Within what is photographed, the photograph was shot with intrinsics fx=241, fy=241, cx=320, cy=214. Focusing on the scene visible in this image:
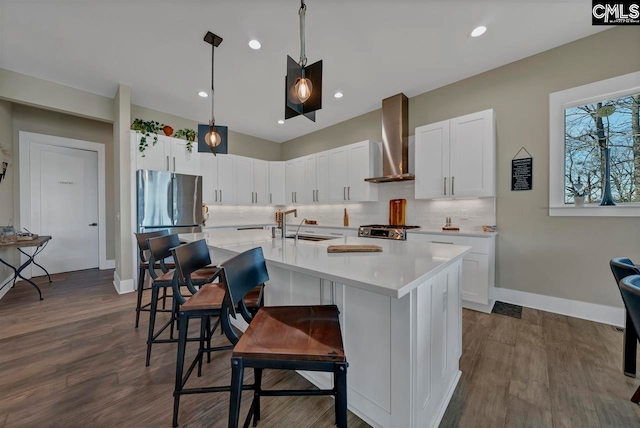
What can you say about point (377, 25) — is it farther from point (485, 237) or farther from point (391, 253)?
point (485, 237)

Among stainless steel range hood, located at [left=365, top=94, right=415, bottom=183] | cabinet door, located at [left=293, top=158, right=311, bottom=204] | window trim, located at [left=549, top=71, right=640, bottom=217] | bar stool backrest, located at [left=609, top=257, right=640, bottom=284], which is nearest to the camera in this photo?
bar stool backrest, located at [left=609, top=257, right=640, bottom=284]

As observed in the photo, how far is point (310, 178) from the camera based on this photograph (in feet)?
17.2

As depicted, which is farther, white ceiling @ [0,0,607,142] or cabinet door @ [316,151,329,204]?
cabinet door @ [316,151,329,204]

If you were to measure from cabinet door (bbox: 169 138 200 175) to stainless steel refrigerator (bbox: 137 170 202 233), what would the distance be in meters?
0.21

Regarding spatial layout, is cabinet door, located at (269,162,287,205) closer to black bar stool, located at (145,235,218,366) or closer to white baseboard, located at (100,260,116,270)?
white baseboard, located at (100,260,116,270)

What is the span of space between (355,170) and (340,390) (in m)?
3.87

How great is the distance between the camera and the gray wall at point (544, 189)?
2.46 meters

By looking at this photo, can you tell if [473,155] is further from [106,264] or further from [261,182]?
[106,264]

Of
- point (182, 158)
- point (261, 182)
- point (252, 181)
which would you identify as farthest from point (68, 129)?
point (261, 182)

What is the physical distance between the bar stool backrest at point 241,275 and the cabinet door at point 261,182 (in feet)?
14.5

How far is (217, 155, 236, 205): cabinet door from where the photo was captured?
4.88 metres

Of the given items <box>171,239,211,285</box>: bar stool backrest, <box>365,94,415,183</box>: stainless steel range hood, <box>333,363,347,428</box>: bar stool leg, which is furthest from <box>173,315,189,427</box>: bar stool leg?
<box>365,94,415,183</box>: stainless steel range hood

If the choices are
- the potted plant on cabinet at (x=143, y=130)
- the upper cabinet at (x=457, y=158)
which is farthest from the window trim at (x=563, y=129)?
the potted plant on cabinet at (x=143, y=130)

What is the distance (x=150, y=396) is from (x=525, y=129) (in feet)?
14.6
